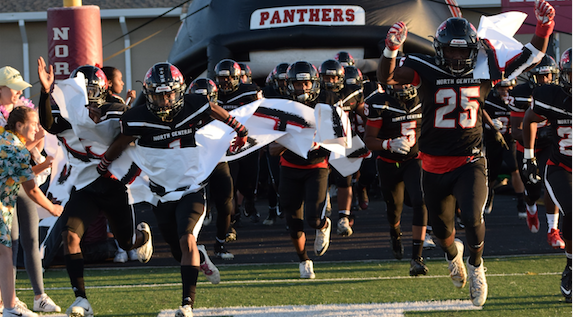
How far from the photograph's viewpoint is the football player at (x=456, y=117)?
4.05 m

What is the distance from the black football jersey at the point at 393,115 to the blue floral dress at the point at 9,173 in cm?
283

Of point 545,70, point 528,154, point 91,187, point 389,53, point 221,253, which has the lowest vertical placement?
point 221,253

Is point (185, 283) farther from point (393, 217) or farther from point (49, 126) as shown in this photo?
point (393, 217)

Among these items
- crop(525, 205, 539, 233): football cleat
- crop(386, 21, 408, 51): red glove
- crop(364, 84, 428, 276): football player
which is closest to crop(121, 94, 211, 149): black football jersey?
crop(386, 21, 408, 51): red glove

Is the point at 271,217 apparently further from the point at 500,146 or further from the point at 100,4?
the point at 100,4

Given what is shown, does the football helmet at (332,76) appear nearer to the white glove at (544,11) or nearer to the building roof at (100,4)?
the white glove at (544,11)

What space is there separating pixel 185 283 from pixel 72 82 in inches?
63.6

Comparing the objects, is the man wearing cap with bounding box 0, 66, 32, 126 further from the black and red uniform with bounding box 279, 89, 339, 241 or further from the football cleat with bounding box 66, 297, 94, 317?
the black and red uniform with bounding box 279, 89, 339, 241

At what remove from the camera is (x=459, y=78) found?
13.7 ft

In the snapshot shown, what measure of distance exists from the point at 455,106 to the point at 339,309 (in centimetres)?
147

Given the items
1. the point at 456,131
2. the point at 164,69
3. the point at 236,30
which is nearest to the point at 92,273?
the point at 164,69

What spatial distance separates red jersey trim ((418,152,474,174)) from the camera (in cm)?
420

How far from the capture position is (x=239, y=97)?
24.2 feet

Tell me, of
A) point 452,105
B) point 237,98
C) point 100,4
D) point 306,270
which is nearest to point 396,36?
point 452,105
